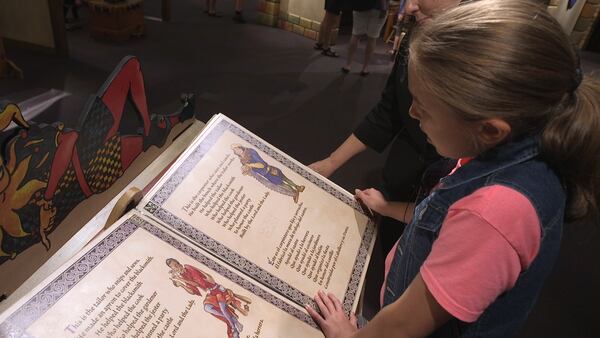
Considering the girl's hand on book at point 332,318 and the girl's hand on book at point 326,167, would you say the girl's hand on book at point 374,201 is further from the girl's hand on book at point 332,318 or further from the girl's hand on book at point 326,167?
the girl's hand on book at point 332,318

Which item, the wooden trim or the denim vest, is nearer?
the denim vest

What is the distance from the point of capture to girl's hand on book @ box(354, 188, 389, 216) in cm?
122

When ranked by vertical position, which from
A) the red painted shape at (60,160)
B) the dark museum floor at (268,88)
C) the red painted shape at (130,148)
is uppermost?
the red painted shape at (60,160)

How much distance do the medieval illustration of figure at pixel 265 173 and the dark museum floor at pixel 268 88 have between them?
98 cm

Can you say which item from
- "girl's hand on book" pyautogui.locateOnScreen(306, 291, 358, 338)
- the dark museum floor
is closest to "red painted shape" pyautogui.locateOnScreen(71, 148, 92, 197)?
"girl's hand on book" pyautogui.locateOnScreen(306, 291, 358, 338)

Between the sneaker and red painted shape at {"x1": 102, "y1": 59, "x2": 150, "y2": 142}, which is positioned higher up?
red painted shape at {"x1": 102, "y1": 59, "x2": 150, "y2": 142}

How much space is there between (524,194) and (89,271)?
2.25 ft

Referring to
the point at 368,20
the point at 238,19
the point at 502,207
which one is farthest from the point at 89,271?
the point at 238,19

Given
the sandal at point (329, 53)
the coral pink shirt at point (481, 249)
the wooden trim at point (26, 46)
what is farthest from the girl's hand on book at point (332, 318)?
the sandal at point (329, 53)

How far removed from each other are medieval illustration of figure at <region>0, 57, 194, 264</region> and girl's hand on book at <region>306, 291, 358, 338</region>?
53 centimetres

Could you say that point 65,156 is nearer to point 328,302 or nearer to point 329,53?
point 328,302

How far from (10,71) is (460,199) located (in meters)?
3.53

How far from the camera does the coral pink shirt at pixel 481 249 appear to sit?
2.03 feet

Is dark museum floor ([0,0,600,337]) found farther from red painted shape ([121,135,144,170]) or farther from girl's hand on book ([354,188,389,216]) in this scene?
red painted shape ([121,135,144,170])
